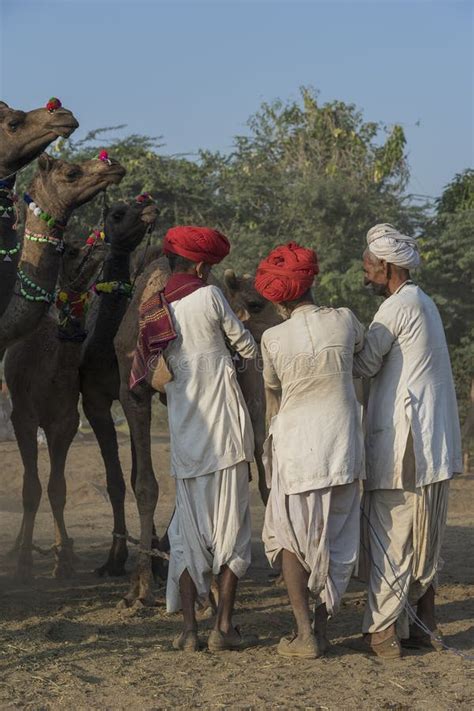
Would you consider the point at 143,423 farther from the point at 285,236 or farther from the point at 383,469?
the point at 285,236

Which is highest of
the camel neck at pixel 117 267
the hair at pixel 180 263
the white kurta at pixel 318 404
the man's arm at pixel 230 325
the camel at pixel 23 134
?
the camel at pixel 23 134

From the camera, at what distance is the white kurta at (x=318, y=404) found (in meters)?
5.78

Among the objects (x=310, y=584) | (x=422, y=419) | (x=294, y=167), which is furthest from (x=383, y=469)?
(x=294, y=167)

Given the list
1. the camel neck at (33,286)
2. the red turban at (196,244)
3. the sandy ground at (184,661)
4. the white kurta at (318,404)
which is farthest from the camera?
the camel neck at (33,286)

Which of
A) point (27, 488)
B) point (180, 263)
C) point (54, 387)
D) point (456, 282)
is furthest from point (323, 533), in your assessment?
point (456, 282)

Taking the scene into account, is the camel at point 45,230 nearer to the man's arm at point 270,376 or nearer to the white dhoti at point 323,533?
the man's arm at point 270,376

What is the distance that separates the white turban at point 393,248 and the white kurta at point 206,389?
0.86 meters

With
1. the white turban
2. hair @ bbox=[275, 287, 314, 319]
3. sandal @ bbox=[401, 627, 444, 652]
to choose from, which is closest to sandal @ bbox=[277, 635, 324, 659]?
sandal @ bbox=[401, 627, 444, 652]

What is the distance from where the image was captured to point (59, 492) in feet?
29.2

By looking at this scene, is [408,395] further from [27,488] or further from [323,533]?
[27,488]

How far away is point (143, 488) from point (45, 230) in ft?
5.76

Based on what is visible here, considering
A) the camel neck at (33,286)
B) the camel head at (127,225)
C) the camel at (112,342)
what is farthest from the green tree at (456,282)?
the camel neck at (33,286)

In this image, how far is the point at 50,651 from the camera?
6039 mm

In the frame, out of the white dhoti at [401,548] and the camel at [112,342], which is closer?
the white dhoti at [401,548]
